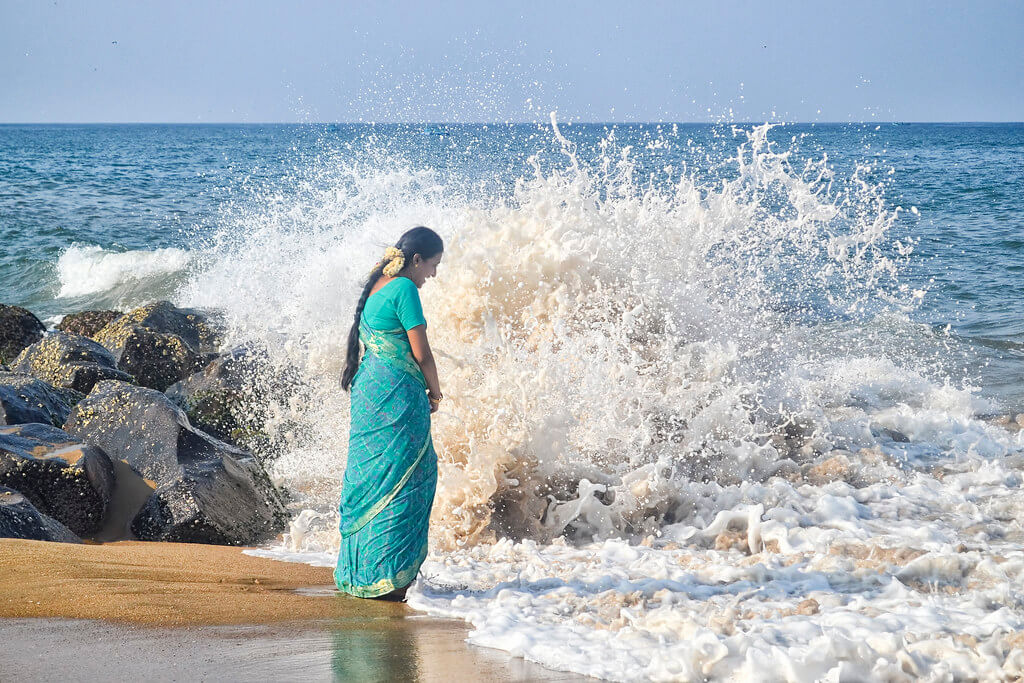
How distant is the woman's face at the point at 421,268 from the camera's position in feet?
13.8

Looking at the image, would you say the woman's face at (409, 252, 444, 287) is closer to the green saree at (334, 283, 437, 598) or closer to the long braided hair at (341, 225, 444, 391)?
the long braided hair at (341, 225, 444, 391)

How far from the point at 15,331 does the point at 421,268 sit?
794 cm

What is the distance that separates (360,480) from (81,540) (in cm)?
198

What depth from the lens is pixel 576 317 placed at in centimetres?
725

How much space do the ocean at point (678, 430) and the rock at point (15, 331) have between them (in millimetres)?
2224

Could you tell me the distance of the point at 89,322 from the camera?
1092cm

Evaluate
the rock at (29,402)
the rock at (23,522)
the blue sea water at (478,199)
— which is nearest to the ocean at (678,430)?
the blue sea water at (478,199)

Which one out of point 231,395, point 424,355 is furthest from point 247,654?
point 231,395

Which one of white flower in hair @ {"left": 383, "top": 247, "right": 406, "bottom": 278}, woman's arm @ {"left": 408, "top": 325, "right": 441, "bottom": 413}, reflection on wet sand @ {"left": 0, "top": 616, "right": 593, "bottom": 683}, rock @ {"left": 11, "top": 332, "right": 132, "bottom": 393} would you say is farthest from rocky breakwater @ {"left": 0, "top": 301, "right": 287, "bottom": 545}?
white flower in hair @ {"left": 383, "top": 247, "right": 406, "bottom": 278}

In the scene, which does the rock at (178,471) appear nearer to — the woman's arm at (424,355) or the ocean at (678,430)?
the ocean at (678,430)

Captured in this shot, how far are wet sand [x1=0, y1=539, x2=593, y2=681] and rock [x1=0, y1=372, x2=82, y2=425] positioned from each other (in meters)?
2.36

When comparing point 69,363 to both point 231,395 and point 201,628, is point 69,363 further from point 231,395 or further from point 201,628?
point 201,628

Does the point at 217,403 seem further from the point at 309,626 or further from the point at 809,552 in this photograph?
the point at 809,552

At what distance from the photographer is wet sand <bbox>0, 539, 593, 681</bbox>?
3.22 meters
